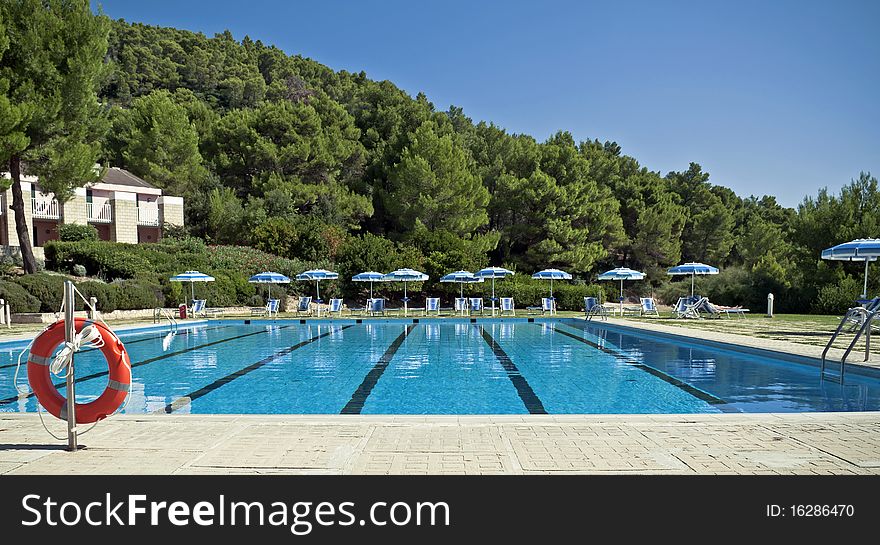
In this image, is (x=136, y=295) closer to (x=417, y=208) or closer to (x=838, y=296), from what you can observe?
(x=417, y=208)

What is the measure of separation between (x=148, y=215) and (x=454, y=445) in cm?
3102

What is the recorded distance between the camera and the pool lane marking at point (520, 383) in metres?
6.59

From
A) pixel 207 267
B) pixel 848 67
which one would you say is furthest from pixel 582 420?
pixel 207 267

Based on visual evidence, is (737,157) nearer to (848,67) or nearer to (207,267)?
(848,67)

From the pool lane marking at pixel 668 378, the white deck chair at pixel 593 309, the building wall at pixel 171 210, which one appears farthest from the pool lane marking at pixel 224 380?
the building wall at pixel 171 210

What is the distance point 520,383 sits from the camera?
8133 mm

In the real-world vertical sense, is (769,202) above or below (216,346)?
above

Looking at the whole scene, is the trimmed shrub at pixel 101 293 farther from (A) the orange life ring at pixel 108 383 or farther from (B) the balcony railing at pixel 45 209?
(A) the orange life ring at pixel 108 383

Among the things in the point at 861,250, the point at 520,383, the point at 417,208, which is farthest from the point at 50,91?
the point at 861,250

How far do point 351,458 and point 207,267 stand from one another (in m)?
23.5

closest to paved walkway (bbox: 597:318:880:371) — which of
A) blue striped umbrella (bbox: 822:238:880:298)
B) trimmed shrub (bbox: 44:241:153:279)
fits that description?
blue striped umbrella (bbox: 822:238:880:298)

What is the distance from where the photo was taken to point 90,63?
792 inches

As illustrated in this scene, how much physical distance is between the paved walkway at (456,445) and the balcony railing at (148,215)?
2841 centimetres

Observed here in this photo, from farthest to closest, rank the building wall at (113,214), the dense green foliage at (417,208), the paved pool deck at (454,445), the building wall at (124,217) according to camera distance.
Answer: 1. the building wall at (124,217)
2. the building wall at (113,214)
3. the dense green foliage at (417,208)
4. the paved pool deck at (454,445)
